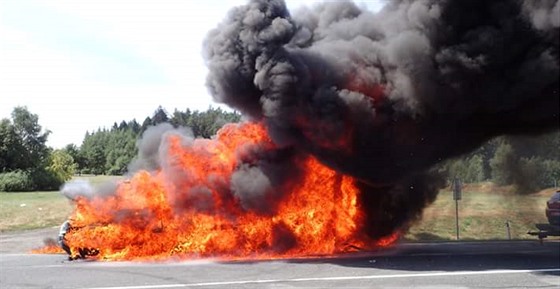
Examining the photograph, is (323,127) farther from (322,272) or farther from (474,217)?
(474,217)

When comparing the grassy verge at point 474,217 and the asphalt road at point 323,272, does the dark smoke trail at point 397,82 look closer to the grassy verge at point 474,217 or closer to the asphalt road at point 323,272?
the asphalt road at point 323,272

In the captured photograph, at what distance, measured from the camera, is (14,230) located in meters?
23.1

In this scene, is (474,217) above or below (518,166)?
below

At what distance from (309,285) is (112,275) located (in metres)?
4.35

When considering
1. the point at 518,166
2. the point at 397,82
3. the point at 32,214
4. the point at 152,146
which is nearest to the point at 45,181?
the point at 32,214

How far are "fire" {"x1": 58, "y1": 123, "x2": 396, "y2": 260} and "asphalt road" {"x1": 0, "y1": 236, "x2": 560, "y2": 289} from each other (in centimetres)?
118

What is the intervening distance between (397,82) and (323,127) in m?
2.47

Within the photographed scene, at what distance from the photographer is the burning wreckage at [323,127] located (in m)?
14.2

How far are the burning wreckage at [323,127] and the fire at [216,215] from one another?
0.11 ft

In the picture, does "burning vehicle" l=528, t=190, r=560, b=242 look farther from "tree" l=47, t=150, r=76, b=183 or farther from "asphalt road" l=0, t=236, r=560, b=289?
"tree" l=47, t=150, r=76, b=183

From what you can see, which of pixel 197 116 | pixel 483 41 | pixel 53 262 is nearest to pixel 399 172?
pixel 483 41

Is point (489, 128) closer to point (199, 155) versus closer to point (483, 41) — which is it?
point (483, 41)

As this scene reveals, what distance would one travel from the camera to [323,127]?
14219 millimetres

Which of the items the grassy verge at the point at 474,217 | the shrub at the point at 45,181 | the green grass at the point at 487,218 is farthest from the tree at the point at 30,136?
the green grass at the point at 487,218
